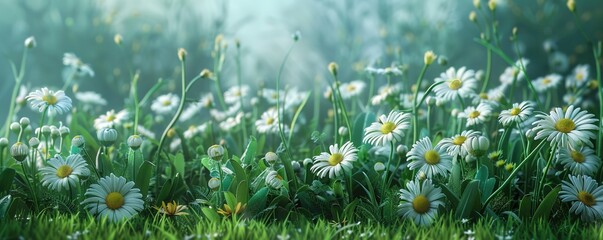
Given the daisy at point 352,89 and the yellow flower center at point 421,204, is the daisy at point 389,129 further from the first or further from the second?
the daisy at point 352,89

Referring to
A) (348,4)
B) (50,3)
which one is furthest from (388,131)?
(50,3)

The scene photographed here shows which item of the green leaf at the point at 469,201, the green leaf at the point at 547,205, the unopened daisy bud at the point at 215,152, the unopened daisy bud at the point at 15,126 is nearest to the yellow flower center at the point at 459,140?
the green leaf at the point at 469,201

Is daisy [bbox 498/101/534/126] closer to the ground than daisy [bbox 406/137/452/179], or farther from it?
farther from it

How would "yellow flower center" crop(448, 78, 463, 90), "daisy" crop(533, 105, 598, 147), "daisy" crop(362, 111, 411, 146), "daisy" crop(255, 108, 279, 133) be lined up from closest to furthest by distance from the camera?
1. "daisy" crop(533, 105, 598, 147)
2. "daisy" crop(362, 111, 411, 146)
3. "yellow flower center" crop(448, 78, 463, 90)
4. "daisy" crop(255, 108, 279, 133)

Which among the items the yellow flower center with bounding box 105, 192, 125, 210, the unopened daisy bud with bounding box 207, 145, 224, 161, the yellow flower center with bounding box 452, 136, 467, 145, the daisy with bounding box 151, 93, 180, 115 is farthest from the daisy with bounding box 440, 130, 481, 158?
the daisy with bounding box 151, 93, 180, 115

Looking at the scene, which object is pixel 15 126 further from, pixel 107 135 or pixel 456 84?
pixel 456 84

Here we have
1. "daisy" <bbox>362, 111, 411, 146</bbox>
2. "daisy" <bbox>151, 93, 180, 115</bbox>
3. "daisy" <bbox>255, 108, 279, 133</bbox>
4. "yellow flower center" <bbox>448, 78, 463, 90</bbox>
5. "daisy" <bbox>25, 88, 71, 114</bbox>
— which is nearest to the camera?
"daisy" <bbox>362, 111, 411, 146</bbox>

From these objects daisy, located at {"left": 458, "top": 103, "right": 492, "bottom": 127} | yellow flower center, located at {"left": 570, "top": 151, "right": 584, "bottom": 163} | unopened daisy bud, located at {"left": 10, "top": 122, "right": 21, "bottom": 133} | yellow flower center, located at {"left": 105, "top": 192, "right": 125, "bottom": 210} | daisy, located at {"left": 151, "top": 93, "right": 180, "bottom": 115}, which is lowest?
yellow flower center, located at {"left": 105, "top": 192, "right": 125, "bottom": 210}

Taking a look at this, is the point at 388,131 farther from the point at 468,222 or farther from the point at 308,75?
the point at 308,75

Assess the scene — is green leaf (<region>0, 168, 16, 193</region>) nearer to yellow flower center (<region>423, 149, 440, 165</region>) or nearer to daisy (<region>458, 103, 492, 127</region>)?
yellow flower center (<region>423, 149, 440, 165</region>)
